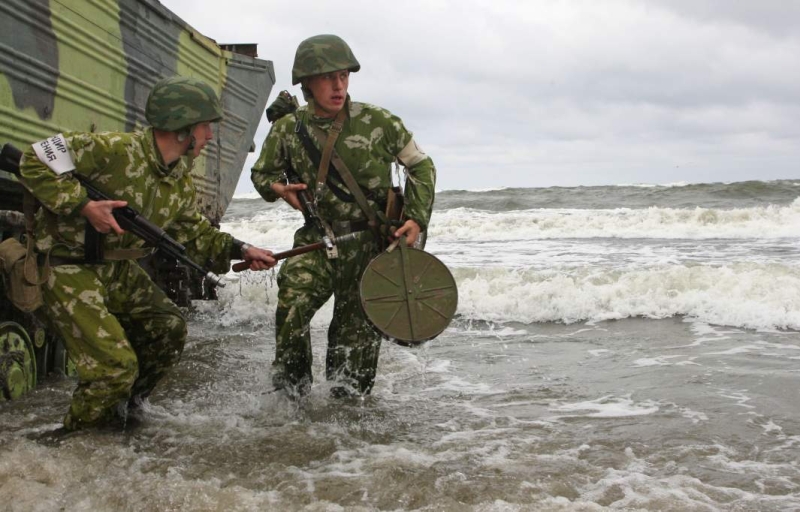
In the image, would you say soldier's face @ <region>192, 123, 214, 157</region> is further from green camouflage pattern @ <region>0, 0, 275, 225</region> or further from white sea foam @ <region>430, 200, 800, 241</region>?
white sea foam @ <region>430, 200, 800, 241</region>

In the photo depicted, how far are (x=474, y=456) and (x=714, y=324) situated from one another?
6045 millimetres

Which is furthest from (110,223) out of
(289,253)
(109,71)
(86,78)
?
(109,71)

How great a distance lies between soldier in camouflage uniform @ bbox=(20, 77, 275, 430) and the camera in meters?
4.27

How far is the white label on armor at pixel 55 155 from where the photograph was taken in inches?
167

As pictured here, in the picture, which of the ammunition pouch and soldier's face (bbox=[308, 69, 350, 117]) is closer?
the ammunition pouch

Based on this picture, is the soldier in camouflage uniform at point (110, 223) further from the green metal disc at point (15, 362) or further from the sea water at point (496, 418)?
the green metal disc at point (15, 362)

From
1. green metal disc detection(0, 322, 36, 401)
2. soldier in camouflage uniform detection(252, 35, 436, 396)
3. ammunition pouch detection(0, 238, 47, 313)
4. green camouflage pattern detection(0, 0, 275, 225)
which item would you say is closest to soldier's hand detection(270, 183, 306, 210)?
soldier in camouflage uniform detection(252, 35, 436, 396)

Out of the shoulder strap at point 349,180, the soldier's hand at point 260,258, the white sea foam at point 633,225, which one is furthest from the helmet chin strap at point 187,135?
the white sea foam at point 633,225

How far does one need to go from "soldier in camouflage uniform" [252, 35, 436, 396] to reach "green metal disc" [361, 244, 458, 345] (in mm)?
180

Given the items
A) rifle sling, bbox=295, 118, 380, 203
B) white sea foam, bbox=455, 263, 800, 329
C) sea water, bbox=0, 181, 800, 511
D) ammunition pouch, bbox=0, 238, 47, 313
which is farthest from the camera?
white sea foam, bbox=455, 263, 800, 329

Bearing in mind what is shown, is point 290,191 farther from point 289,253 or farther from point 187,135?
point 187,135

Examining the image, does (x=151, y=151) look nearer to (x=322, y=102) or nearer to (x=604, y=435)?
(x=322, y=102)

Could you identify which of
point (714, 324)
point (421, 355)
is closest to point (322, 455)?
point (421, 355)

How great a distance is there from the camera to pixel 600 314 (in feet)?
35.7
